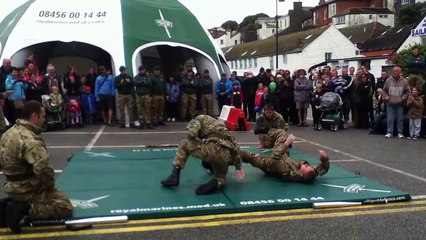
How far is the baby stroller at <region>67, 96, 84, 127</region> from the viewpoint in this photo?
14.2 metres

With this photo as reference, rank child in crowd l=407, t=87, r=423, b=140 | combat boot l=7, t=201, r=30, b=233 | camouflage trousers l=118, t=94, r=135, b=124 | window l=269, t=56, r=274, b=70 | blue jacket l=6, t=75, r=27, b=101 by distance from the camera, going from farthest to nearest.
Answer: window l=269, t=56, r=274, b=70, camouflage trousers l=118, t=94, r=135, b=124, blue jacket l=6, t=75, r=27, b=101, child in crowd l=407, t=87, r=423, b=140, combat boot l=7, t=201, r=30, b=233

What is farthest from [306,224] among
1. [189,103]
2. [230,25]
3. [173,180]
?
[230,25]

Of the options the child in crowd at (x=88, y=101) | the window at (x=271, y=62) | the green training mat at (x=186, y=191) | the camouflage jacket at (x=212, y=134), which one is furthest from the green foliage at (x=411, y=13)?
the camouflage jacket at (x=212, y=134)

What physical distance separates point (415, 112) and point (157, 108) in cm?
731

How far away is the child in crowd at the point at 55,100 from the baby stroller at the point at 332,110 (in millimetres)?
7368

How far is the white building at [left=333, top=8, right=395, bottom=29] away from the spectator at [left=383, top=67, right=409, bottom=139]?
6642 centimetres

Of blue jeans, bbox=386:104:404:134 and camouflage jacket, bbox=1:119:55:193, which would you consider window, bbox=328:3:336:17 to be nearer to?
blue jeans, bbox=386:104:404:134

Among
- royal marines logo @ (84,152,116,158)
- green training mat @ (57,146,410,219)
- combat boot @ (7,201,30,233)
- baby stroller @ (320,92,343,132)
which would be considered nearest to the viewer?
combat boot @ (7,201,30,233)

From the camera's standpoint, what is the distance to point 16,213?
4945 mm

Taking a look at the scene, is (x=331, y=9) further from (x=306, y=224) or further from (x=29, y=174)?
(x=29, y=174)

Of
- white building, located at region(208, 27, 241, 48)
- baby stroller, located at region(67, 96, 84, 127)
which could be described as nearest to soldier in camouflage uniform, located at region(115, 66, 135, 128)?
baby stroller, located at region(67, 96, 84, 127)

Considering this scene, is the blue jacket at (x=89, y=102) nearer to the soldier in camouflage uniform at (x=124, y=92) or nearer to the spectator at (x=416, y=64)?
the soldier in camouflage uniform at (x=124, y=92)

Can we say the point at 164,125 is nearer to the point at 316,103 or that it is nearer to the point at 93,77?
the point at 93,77

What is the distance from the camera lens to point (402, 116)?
11938 millimetres
